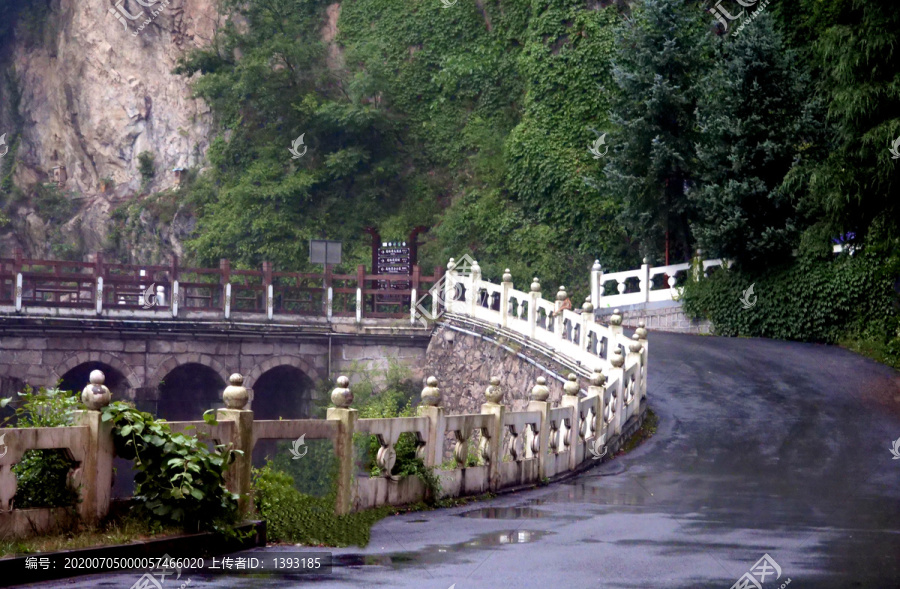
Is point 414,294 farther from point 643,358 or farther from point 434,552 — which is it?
point 434,552

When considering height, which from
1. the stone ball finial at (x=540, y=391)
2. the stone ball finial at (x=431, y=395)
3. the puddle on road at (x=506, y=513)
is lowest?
the puddle on road at (x=506, y=513)

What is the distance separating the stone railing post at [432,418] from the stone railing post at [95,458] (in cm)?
412

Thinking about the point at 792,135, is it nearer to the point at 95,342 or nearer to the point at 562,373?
the point at 562,373

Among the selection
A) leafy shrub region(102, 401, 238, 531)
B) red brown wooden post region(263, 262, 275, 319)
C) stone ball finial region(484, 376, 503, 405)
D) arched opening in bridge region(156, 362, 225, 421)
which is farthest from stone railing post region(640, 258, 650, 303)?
leafy shrub region(102, 401, 238, 531)

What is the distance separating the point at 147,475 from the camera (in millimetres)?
8609

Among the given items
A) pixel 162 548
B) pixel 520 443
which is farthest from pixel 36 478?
pixel 520 443

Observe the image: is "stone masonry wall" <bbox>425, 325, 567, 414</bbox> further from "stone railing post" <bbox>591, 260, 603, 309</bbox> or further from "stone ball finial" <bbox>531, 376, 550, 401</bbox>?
"stone ball finial" <bbox>531, 376, 550, 401</bbox>

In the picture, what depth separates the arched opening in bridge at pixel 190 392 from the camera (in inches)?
1251

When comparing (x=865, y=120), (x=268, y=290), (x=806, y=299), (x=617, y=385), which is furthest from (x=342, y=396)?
(x=268, y=290)

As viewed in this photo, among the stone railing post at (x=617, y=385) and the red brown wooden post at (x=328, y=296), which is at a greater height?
the red brown wooden post at (x=328, y=296)

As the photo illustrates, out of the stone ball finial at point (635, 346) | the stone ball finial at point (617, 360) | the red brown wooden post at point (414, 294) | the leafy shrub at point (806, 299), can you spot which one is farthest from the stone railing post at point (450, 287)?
the stone ball finial at point (617, 360)

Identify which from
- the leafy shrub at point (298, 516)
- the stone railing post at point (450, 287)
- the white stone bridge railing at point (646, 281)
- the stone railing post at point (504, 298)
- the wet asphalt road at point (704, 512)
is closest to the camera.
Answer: the wet asphalt road at point (704, 512)

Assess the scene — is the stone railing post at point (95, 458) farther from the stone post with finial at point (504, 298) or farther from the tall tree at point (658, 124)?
the tall tree at point (658, 124)

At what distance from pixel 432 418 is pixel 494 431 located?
133 centimetres
